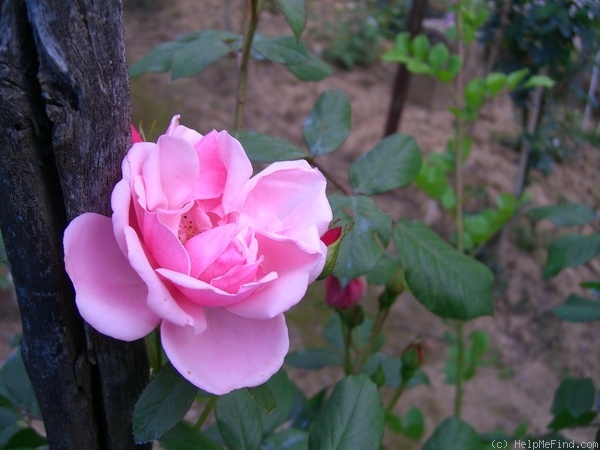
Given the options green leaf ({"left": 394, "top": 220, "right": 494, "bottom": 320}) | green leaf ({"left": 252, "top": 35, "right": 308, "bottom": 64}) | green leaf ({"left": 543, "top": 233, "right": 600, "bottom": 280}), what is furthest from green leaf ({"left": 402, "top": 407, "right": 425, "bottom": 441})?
green leaf ({"left": 252, "top": 35, "right": 308, "bottom": 64})

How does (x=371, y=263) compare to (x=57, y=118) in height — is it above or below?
below

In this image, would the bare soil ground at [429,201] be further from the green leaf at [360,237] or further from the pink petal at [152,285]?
the pink petal at [152,285]

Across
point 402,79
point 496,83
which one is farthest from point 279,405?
point 402,79

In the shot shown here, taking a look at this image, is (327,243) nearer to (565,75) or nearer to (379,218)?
(379,218)

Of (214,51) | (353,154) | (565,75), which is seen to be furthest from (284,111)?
(214,51)

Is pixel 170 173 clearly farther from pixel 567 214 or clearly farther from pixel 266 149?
pixel 567 214

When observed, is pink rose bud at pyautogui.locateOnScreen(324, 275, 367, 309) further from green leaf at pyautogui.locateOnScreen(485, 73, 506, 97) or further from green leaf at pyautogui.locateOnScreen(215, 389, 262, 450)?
green leaf at pyautogui.locateOnScreen(485, 73, 506, 97)
